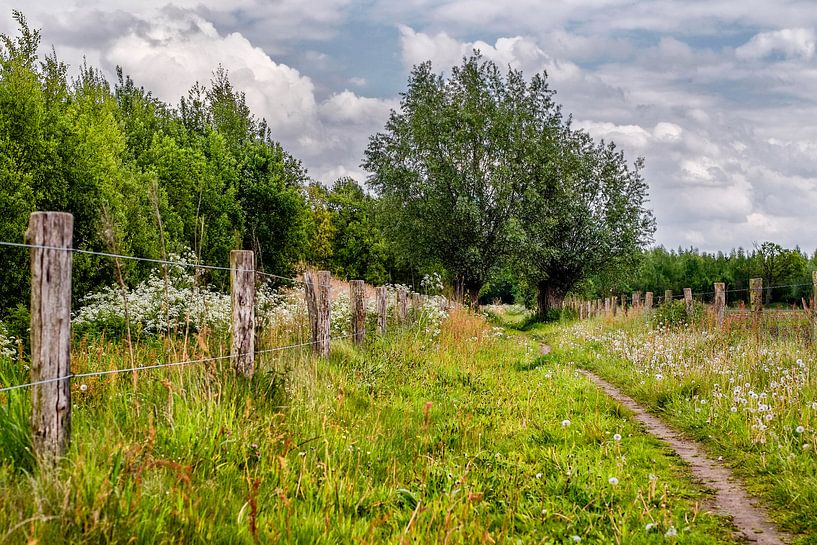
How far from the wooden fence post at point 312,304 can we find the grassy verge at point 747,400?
16.7 feet

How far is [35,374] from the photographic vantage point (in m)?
4.03

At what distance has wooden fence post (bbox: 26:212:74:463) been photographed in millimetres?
3980

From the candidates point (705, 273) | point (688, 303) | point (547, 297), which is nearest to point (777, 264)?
point (705, 273)

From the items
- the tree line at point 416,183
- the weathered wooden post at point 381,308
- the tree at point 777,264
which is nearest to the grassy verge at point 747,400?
the weathered wooden post at point 381,308

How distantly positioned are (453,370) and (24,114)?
1151 cm

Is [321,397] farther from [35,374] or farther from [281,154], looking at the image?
[281,154]

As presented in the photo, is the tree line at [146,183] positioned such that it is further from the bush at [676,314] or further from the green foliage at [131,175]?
the bush at [676,314]

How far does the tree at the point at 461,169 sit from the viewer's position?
32281 millimetres

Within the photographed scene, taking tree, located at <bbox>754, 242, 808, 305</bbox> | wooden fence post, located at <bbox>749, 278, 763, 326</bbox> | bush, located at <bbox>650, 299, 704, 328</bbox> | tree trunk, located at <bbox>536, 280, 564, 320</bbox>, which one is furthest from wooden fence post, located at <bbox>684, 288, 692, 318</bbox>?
tree, located at <bbox>754, 242, 808, 305</bbox>

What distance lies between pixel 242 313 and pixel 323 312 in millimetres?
3252

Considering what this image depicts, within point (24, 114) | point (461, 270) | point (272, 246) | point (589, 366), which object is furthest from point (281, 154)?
point (589, 366)

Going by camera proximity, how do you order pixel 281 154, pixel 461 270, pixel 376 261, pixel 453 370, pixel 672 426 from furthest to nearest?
1. pixel 376 261
2. pixel 281 154
3. pixel 461 270
4. pixel 453 370
5. pixel 672 426

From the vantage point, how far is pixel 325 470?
4.84m

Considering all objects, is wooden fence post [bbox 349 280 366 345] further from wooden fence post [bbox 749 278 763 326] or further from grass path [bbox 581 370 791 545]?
wooden fence post [bbox 749 278 763 326]
